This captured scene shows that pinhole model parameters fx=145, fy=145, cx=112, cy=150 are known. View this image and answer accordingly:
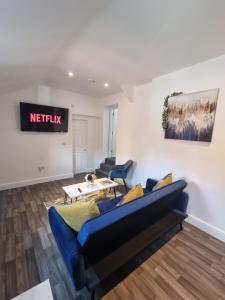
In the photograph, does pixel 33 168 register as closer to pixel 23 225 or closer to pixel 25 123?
pixel 25 123

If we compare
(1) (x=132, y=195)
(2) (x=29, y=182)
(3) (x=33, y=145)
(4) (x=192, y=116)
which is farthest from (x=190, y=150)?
(2) (x=29, y=182)

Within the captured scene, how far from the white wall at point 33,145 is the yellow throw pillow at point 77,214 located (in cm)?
319

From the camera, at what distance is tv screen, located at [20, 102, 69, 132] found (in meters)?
3.86

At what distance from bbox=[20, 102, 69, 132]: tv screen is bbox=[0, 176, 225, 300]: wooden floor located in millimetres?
2402

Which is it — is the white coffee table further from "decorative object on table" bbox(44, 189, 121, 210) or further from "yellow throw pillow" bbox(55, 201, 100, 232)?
"yellow throw pillow" bbox(55, 201, 100, 232)

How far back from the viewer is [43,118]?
4168mm

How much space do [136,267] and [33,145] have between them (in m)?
3.83

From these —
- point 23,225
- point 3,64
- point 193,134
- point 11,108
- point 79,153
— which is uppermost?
point 3,64

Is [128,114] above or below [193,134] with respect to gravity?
above

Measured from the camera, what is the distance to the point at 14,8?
1187 millimetres

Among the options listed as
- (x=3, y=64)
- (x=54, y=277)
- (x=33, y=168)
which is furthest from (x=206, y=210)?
(x=33, y=168)

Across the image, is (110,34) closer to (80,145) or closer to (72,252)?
(72,252)

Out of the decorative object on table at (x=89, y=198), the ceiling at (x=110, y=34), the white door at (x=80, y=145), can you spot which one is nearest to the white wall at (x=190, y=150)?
the ceiling at (x=110, y=34)

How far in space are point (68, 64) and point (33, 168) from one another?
298cm
